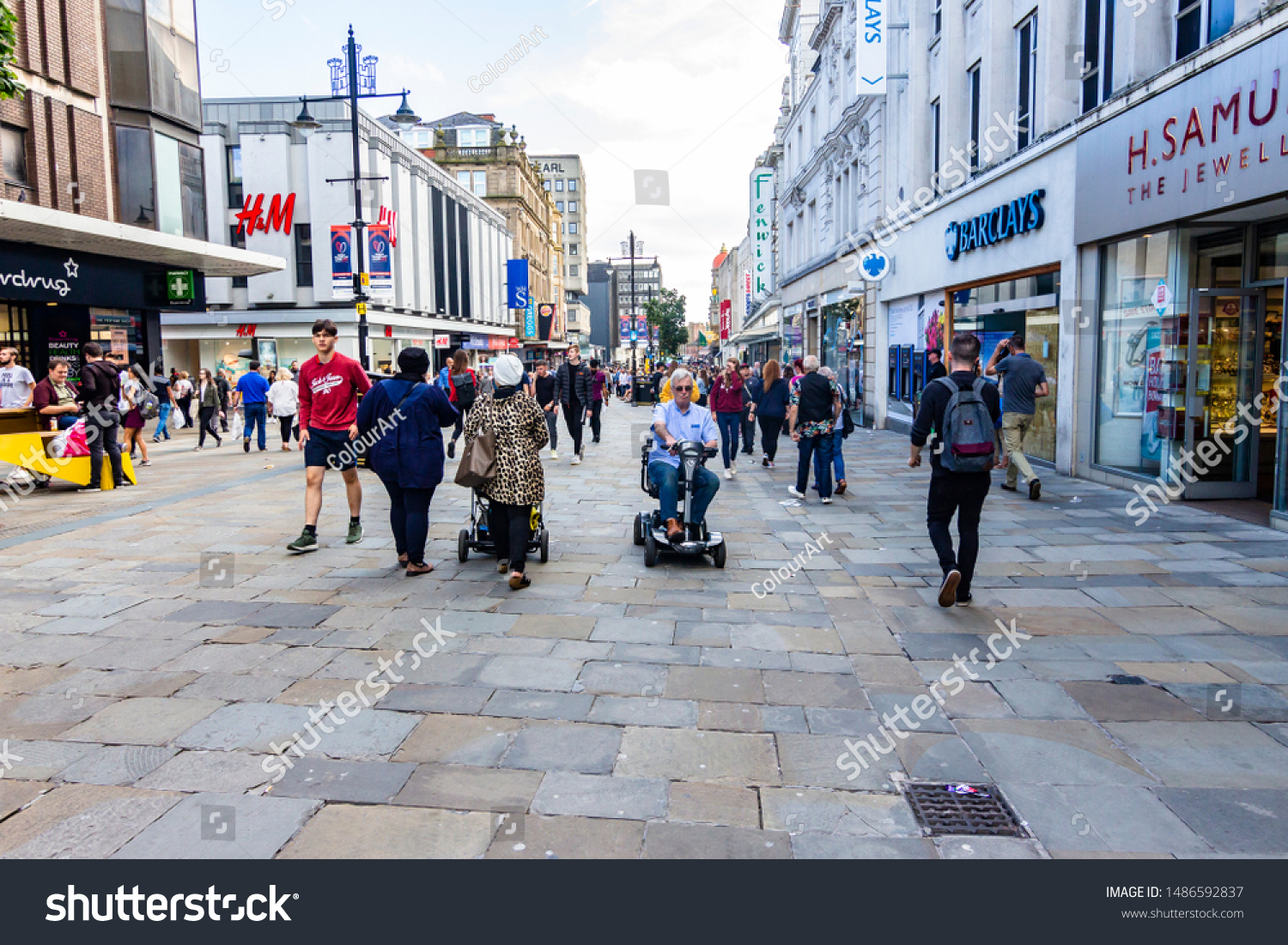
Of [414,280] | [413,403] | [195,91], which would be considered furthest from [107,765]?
[414,280]

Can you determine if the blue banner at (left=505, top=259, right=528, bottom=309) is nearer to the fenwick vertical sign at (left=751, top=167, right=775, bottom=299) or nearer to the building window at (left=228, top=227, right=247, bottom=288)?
the fenwick vertical sign at (left=751, top=167, right=775, bottom=299)

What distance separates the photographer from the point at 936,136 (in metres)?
18.5

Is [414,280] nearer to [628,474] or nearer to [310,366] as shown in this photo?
[628,474]

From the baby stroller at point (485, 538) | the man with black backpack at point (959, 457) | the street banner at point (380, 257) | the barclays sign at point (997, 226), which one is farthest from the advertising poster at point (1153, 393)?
the street banner at point (380, 257)

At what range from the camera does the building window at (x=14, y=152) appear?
1808 centimetres

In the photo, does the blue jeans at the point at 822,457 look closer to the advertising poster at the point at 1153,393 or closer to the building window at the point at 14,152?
the advertising poster at the point at 1153,393

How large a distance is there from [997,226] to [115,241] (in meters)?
17.4

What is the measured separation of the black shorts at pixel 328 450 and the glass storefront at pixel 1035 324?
309 inches

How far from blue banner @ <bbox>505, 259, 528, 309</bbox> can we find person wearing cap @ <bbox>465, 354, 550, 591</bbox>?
2081 inches

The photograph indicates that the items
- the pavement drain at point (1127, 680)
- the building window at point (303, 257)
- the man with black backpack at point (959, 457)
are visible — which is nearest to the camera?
the pavement drain at point (1127, 680)

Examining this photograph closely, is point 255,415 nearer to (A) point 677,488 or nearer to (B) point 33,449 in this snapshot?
(B) point 33,449

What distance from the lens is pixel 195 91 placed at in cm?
2419

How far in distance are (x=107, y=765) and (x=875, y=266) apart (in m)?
20.1

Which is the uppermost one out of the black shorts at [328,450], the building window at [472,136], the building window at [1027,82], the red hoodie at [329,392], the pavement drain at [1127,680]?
the building window at [472,136]
